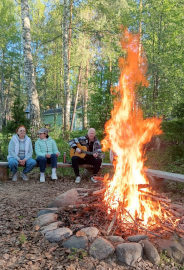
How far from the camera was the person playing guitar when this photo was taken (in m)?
6.56

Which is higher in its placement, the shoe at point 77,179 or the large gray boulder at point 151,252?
the shoe at point 77,179

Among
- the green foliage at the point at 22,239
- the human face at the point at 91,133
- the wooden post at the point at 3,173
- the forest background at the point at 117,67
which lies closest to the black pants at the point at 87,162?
the human face at the point at 91,133

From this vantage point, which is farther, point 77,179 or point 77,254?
point 77,179

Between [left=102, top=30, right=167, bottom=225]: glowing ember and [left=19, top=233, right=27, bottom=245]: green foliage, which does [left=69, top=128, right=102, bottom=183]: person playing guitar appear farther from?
[left=19, top=233, right=27, bottom=245]: green foliage

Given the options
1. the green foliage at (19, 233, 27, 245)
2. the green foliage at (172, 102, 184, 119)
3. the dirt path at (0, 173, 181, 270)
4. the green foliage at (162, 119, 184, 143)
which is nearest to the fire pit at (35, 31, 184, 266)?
the dirt path at (0, 173, 181, 270)

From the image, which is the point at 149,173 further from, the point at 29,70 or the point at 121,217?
the point at 29,70

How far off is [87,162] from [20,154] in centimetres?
189

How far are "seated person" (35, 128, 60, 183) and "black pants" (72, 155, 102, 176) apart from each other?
56cm

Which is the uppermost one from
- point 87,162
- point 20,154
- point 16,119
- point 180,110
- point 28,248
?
point 180,110

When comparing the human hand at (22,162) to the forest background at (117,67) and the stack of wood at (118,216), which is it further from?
the stack of wood at (118,216)

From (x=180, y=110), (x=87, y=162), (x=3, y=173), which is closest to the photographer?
(x=3, y=173)

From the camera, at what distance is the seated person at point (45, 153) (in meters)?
6.53

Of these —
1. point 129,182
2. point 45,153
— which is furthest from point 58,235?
point 45,153

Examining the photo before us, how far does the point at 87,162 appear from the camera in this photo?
6.77 metres
